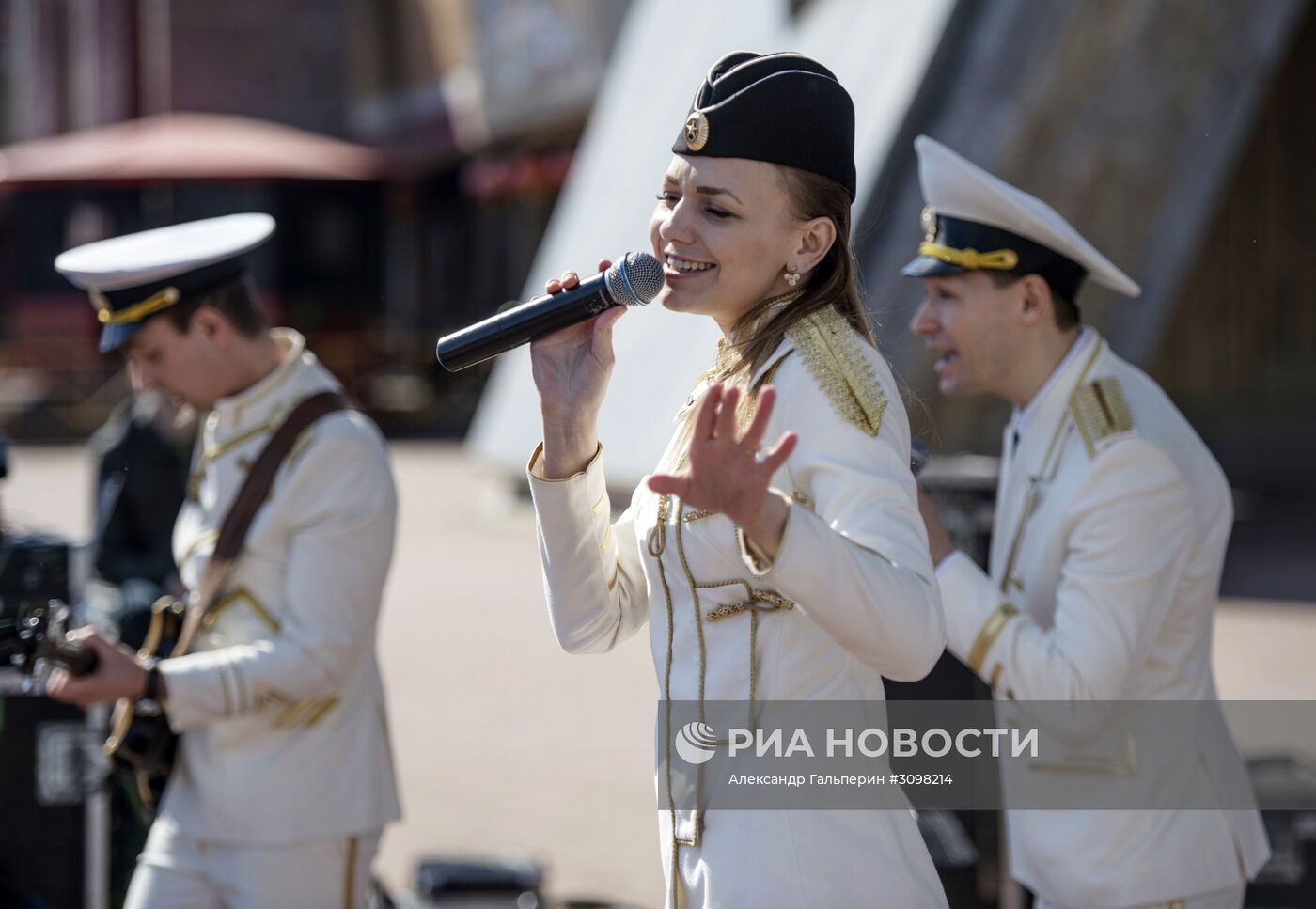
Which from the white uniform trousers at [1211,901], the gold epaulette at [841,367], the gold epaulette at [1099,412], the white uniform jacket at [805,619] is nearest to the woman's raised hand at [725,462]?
the white uniform jacket at [805,619]

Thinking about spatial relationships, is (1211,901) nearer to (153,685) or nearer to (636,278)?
(636,278)

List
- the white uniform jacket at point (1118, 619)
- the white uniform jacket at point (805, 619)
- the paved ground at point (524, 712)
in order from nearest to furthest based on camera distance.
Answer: the white uniform jacket at point (805, 619) → the white uniform jacket at point (1118, 619) → the paved ground at point (524, 712)

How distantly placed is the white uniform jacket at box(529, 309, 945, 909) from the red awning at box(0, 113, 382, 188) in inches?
857

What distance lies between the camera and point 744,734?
2.19 m

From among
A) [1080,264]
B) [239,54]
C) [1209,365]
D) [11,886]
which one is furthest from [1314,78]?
[239,54]

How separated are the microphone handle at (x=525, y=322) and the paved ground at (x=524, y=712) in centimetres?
251

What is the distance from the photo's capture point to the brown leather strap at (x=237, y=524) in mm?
3289

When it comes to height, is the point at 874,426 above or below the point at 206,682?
above

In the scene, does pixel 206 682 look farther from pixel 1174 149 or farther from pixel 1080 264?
pixel 1174 149

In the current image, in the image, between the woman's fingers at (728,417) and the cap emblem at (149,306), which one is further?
the cap emblem at (149,306)

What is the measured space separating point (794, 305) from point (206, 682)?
149 centimetres


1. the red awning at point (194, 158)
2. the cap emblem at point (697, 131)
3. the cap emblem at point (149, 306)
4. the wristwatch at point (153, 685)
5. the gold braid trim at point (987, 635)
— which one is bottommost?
the red awning at point (194, 158)

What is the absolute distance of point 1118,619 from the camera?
9.25ft

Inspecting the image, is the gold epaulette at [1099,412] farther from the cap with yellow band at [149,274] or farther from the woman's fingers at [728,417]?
the cap with yellow band at [149,274]
